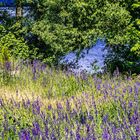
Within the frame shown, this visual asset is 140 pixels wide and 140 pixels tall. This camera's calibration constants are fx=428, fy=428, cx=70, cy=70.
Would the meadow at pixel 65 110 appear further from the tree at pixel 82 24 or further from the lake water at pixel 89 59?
the lake water at pixel 89 59

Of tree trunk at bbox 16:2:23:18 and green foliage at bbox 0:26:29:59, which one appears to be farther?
tree trunk at bbox 16:2:23:18

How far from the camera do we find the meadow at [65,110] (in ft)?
13.8

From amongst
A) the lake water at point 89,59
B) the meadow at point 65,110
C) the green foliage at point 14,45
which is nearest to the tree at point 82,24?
the lake water at point 89,59

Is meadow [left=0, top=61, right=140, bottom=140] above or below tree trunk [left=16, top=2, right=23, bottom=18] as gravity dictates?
above

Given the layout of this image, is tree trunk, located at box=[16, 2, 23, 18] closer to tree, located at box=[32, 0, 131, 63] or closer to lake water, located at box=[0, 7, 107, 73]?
lake water, located at box=[0, 7, 107, 73]

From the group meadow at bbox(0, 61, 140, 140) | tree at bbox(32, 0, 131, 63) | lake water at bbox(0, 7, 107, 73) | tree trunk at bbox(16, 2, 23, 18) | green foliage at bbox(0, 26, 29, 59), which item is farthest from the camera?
tree trunk at bbox(16, 2, 23, 18)

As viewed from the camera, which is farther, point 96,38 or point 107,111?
point 96,38

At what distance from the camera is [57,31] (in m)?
13.6

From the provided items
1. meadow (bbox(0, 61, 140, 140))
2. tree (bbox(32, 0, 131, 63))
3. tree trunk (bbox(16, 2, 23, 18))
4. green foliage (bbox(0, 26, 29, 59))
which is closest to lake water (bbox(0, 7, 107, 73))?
tree trunk (bbox(16, 2, 23, 18))

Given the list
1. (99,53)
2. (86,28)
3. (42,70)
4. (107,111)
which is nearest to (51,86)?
(42,70)

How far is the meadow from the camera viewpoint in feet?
13.8

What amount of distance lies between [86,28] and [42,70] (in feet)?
10.5

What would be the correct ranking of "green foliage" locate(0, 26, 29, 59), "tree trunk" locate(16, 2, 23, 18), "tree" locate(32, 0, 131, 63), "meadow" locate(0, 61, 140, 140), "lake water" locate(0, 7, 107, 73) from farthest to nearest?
"tree trunk" locate(16, 2, 23, 18), "green foliage" locate(0, 26, 29, 59), "lake water" locate(0, 7, 107, 73), "tree" locate(32, 0, 131, 63), "meadow" locate(0, 61, 140, 140)

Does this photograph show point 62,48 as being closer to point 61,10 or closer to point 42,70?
point 61,10
